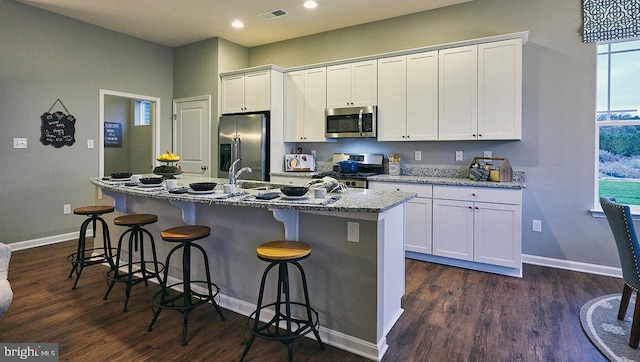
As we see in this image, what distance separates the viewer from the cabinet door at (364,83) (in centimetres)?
440

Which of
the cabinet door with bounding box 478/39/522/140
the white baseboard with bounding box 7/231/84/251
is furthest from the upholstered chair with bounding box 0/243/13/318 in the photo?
the cabinet door with bounding box 478/39/522/140

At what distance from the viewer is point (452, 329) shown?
2.39 meters

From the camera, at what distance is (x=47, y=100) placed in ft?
14.8

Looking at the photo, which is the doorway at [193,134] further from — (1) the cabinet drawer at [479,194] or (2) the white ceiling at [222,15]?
(1) the cabinet drawer at [479,194]

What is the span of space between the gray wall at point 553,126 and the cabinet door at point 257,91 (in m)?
2.50

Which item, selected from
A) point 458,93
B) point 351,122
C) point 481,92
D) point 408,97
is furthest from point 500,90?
point 351,122

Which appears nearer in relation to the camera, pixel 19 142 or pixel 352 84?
pixel 19 142

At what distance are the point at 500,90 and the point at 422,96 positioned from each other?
2.69ft

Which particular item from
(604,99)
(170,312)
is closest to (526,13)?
(604,99)

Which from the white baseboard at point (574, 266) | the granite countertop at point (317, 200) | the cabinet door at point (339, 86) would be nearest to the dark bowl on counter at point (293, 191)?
the granite countertop at point (317, 200)

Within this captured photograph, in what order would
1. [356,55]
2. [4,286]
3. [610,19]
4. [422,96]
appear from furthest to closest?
[356,55]
[422,96]
[610,19]
[4,286]

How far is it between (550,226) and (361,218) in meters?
2.82

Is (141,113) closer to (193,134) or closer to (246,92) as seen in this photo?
(193,134)

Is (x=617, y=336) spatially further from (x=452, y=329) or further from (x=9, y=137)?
(x=9, y=137)
